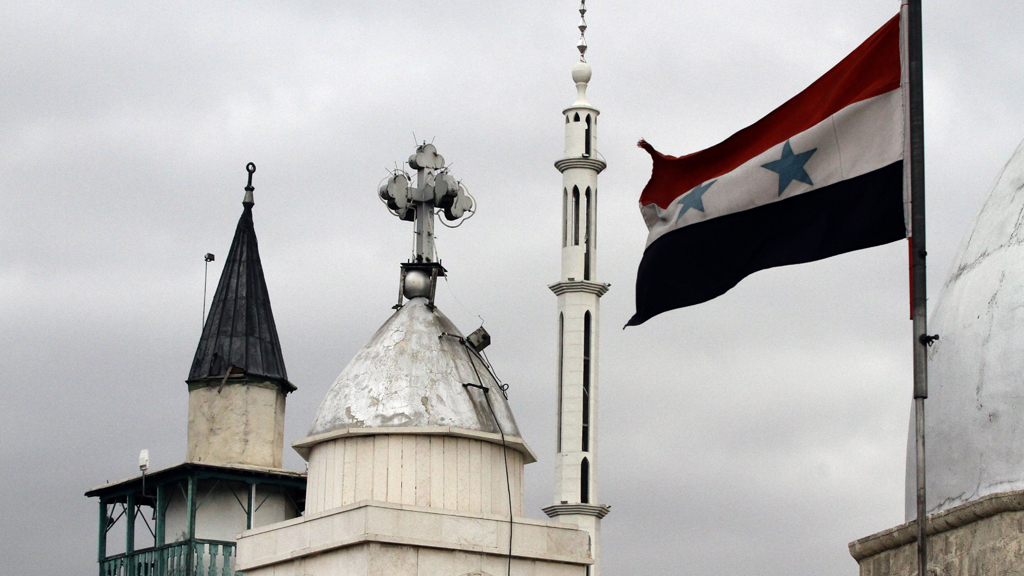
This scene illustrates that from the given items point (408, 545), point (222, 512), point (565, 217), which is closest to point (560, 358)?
point (565, 217)

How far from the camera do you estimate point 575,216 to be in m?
44.9

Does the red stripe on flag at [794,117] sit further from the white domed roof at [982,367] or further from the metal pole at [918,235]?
the white domed roof at [982,367]

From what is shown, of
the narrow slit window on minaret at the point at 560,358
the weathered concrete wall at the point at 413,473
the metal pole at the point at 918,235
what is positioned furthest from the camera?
the narrow slit window on minaret at the point at 560,358

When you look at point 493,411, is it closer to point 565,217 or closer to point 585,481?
→ point 585,481

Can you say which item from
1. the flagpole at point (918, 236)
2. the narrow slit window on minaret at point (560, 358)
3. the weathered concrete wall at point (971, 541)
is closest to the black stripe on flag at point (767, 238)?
the flagpole at point (918, 236)

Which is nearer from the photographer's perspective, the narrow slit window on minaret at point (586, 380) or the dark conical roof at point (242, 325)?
the dark conical roof at point (242, 325)

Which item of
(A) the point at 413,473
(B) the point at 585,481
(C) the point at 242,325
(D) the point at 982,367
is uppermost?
(C) the point at 242,325

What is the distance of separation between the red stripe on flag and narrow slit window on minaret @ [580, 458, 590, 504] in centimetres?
2810

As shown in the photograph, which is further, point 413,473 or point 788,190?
point 413,473

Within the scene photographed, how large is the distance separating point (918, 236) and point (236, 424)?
1918 cm

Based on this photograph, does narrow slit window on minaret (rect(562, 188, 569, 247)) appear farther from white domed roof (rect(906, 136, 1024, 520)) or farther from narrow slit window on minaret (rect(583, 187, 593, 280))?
white domed roof (rect(906, 136, 1024, 520))

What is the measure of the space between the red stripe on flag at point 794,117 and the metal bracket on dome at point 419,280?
4.99 meters

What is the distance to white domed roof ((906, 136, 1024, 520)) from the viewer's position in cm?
1242

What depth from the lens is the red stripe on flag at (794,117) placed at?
1266cm
